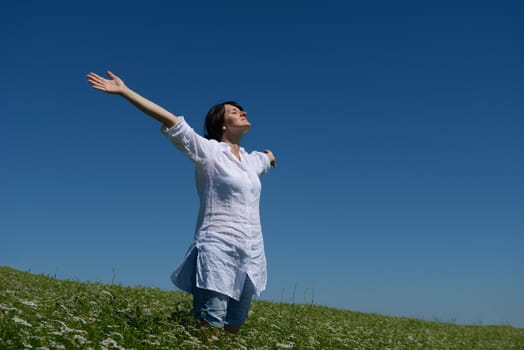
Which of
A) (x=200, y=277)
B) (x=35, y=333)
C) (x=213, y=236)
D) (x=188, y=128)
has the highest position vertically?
(x=188, y=128)

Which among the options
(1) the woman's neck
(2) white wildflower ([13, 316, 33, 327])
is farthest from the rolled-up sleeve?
(2) white wildflower ([13, 316, 33, 327])

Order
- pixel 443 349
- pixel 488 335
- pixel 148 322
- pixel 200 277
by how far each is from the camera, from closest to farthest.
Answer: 1. pixel 200 277
2. pixel 148 322
3. pixel 443 349
4. pixel 488 335

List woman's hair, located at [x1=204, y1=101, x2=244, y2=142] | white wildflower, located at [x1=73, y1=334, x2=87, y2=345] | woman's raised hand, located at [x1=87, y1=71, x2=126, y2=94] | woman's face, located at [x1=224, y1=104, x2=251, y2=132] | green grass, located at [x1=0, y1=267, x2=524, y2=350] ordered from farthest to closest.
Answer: woman's hair, located at [x1=204, y1=101, x2=244, y2=142] < woman's face, located at [x1=224, y1=104, x2=251, y2=132] < woman's raised hand, located at [x1=87, y1=71, x2=126, y2=94] < green grass, located at [x1=0, y1=267, x2=524, y2=350] < white wildflower, located at [x1=73, y1=334, x2=87, y2=345]

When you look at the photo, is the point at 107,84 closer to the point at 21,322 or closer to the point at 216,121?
the point at 216,121

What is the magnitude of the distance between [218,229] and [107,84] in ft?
6.53


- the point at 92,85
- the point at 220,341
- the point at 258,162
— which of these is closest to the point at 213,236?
the point at 220,341

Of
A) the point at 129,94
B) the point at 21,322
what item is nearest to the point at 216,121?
the point at 129,94

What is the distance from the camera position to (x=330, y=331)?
10633mm

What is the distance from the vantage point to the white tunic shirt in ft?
19.5

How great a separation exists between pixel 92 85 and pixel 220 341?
3071mm

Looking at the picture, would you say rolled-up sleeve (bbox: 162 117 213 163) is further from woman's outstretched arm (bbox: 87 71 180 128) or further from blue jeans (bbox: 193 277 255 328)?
blue jeans (bbox: 193 277 255 328)

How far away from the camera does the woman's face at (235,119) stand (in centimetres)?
675

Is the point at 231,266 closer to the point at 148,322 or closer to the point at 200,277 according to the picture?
the point at 200,277

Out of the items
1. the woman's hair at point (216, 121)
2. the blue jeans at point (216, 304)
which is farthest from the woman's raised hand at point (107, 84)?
the blue jeans at point (216, 304)
